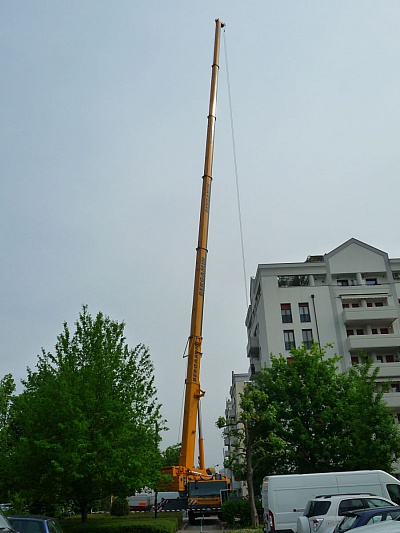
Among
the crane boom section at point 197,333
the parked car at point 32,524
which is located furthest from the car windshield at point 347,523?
the crane boom section at point 197,333

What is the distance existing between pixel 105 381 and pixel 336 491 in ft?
32.2

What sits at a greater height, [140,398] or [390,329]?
[390,329]

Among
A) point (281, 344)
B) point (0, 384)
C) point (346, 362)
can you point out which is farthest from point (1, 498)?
point (346, 362)

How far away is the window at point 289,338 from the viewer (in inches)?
2005

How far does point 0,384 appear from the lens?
37.0m

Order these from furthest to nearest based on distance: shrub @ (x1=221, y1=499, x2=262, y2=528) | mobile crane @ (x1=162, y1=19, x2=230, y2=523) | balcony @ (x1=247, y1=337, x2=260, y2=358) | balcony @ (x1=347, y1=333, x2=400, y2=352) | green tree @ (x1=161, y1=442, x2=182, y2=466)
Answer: green tree @ (x1=161, y1=442, x2=182, y2=466) < balcony @ (x1=247, y1=337, x2=260, y2=358) < balcony @ (x1=347, y1=333, x2=400, y2=352) < mobile crane @ (x1=162, y1=19, x2=230, y2=523) < shrub @ (x1=221, y1=499, x2=262, y2=528)

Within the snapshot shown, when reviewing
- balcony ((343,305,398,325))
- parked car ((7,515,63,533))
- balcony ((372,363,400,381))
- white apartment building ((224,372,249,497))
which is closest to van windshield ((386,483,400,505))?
parked car ((7,515,63,533))

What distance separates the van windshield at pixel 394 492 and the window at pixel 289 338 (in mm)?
30495

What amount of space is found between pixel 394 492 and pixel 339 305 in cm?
3251

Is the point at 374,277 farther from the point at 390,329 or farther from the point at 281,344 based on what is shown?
the point at 281,344

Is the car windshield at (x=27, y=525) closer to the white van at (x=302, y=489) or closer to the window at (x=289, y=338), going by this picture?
the white van at (x=302, y=489)

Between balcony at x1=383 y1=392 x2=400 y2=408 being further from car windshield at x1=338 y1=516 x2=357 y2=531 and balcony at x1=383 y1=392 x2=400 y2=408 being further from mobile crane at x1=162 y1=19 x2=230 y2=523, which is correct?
car windshield at x1=338 y1=516 x2=357 y2=531

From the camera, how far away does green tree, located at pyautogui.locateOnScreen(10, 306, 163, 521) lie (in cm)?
1984

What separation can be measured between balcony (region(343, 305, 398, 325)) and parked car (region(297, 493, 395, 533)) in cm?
3453
